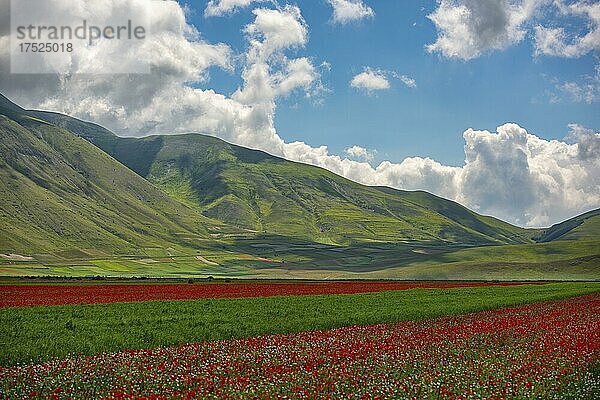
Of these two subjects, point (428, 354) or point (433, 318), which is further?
point (433, 318)

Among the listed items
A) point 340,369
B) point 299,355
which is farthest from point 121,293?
point 340,369

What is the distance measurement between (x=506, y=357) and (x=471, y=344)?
3.42 meters

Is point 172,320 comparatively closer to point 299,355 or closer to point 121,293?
point 299,355

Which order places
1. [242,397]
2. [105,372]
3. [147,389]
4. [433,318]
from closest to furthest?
[242,397] → [147,389] → [105,372] → [433,318]

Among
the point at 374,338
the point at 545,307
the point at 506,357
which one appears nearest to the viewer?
the point at 506,357

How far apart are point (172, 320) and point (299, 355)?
15.6m

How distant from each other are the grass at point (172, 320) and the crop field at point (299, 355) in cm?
12

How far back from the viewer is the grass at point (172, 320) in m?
26.8

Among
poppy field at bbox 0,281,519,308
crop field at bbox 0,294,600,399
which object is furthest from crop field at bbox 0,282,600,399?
poppy field at bbox 0,281,519,308

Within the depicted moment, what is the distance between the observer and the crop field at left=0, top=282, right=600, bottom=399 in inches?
728

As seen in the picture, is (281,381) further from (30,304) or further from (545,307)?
(30,304)

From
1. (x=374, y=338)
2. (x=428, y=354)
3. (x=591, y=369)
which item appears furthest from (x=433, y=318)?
(x=591, y=369)

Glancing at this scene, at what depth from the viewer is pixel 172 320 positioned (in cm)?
3706

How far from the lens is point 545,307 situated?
1879 inches
